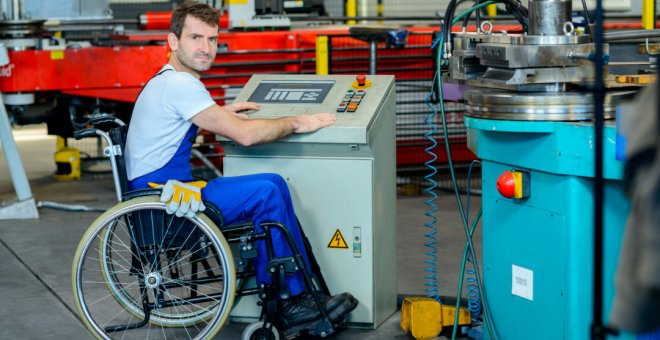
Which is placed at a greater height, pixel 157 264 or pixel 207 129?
pixel 207 129

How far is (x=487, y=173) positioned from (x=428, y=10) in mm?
11345

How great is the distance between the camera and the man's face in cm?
412

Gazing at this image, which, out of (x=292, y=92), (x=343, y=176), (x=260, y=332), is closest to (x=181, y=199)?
(x=260, y=332)

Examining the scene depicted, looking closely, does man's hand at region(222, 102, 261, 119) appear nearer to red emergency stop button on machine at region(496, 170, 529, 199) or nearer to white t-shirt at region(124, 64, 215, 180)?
white t-shirt at region(124, 64, 215, 180)

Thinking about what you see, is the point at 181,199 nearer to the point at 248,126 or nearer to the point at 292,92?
Answer: the point at 248,126

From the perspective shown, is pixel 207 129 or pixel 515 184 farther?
pixel 207 129

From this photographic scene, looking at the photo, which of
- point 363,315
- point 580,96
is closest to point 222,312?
point 363,315

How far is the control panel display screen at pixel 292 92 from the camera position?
14.4 ft

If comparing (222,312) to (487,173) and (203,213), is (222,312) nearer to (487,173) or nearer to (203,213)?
(203,213)

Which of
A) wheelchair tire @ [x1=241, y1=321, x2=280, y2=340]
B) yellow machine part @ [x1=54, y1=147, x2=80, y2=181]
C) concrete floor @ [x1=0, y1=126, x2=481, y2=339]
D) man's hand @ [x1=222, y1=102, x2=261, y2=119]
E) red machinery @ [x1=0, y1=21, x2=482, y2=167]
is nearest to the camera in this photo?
wheelchair tire @ [x1=241, y1=321, x2=280, y2=340]

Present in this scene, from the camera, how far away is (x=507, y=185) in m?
3.47

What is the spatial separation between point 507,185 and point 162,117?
140 centimetres

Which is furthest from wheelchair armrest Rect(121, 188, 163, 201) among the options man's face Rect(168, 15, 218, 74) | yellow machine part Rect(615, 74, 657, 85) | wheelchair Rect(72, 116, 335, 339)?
yellow machine part Rect(615, 74, 657, 85)

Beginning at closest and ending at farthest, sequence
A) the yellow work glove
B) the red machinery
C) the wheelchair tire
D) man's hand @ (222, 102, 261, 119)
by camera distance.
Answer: the yellow work glove, the wheelchair tire, man's hand @ (222, 102, 261, 119), the red machinery
